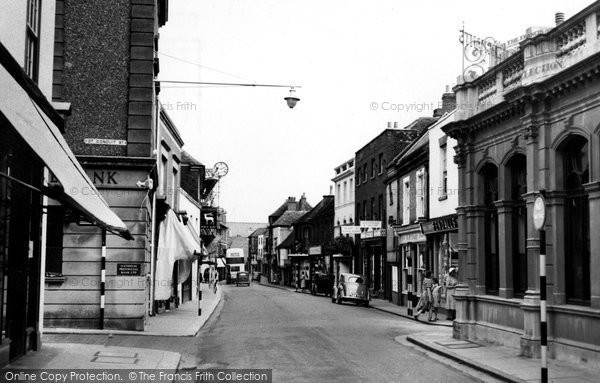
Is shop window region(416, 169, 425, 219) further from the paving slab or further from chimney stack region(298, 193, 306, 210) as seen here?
chimney stack region(298, 193, 306, 210)

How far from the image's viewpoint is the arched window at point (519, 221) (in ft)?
50.2

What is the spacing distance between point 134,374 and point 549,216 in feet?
27.4

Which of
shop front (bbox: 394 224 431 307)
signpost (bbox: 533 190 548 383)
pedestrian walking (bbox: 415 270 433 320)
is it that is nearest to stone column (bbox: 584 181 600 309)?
signpost (bbox: 533 190 548 383)

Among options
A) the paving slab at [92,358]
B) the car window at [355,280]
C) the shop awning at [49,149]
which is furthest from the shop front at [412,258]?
the shop awning at [49,149]

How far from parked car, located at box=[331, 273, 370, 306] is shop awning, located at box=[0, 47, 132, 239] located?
83.2ft

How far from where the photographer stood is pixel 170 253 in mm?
23906

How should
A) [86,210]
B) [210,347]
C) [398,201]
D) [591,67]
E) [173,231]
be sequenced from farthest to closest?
[398,201] < [173,231] < [210,347] < [591,67] < [86,210]

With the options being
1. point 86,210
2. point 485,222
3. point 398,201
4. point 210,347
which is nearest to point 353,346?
point 210,347

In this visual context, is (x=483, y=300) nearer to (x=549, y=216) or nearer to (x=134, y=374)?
(x=549, y=216)

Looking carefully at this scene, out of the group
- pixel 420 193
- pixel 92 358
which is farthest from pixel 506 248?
pixel 420 193

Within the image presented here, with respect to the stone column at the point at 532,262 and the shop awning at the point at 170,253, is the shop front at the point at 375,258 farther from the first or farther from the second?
the stone column at the point at 532,262

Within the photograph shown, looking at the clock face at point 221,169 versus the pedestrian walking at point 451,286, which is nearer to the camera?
the pedestrian walking at point 451,286

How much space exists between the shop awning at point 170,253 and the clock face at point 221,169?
20151mm

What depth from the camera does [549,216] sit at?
539 inches
